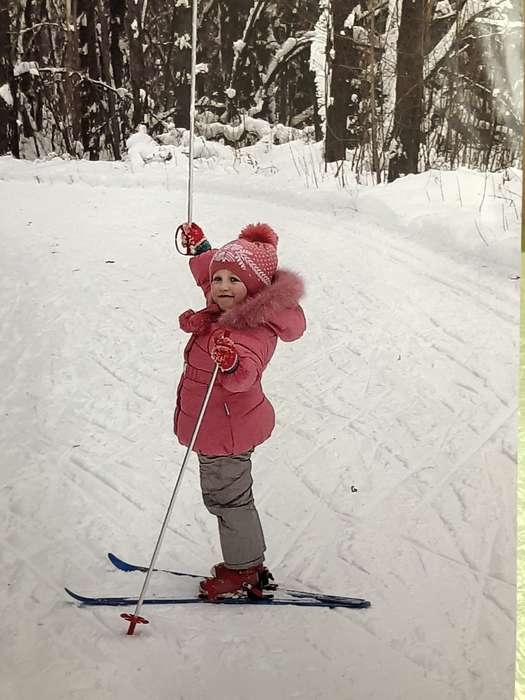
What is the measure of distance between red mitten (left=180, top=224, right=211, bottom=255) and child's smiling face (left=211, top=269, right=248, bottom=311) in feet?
→ 0.28

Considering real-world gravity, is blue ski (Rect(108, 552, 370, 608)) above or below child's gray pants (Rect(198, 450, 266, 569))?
below

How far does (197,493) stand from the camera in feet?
5.41

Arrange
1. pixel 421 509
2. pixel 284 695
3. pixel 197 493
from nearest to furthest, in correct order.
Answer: pixel 284 695 → pixel 421 509 → pixel 197 493

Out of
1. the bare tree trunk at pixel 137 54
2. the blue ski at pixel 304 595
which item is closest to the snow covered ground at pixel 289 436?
the blue ski at pixel 304 595

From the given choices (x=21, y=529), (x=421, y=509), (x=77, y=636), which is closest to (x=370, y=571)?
(x=421, y=509)

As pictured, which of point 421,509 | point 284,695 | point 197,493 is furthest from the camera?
point 197,493

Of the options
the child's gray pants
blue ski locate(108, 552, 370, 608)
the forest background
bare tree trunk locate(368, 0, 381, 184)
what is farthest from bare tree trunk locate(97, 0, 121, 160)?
blue ski locate(108, 552, 370, 608)

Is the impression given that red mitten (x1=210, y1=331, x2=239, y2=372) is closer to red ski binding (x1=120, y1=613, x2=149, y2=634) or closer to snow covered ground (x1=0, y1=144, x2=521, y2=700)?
snow covered ground (x1=0, y1=144, x2=521, y2=700)

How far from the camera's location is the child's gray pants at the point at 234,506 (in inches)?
62.4

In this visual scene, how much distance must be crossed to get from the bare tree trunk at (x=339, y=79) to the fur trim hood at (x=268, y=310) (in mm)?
280

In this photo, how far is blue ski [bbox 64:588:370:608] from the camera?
1526mm

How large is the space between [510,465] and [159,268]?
0.71 metres

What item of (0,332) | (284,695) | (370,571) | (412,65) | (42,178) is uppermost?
(412,65)

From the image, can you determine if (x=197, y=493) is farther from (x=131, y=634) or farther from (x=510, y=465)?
(x=510, y=465)
